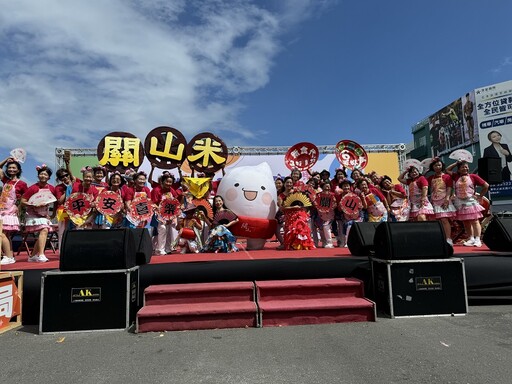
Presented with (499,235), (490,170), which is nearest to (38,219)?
(499,235)

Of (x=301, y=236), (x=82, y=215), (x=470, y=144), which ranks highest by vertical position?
(x=470, y=144)

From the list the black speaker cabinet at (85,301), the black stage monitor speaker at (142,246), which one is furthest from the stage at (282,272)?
the black speaker cabinet at (85,301)

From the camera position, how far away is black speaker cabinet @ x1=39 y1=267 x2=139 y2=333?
3.22 meters

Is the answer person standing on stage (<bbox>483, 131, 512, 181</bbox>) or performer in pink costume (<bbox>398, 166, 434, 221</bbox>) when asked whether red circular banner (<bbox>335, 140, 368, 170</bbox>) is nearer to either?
performer in pink costume (<bbox>398, 166, 434, 221</bbox>)

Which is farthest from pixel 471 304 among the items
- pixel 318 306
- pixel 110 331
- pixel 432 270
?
pixel 110 331

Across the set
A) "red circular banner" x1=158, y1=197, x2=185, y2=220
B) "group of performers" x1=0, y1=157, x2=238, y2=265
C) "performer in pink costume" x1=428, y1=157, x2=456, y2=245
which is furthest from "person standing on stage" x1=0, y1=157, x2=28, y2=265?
"performer in pink costume" x1=428, y1=157, x2=456, y2=245

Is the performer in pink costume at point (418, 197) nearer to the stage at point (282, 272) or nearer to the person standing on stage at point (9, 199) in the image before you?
the stage at point (282, 272)

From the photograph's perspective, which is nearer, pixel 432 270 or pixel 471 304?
pixel 432 270

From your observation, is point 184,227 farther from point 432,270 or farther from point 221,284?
point 432,270

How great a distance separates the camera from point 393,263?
137 inches

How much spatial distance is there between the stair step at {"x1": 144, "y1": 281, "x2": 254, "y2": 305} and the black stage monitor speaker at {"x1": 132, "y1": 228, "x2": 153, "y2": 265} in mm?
474

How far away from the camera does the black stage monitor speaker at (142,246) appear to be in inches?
152

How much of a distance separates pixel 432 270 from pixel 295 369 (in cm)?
197

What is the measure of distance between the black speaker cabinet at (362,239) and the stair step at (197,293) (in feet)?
5.08
